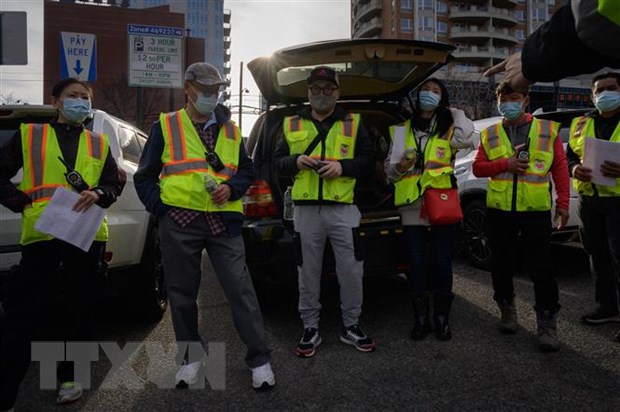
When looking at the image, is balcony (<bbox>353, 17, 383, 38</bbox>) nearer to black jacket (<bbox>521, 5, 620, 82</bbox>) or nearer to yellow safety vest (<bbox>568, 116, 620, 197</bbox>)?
yellow safety vest (<bbox>568, 116, 620, 197</bbox>)

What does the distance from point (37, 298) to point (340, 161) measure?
79.0 inches

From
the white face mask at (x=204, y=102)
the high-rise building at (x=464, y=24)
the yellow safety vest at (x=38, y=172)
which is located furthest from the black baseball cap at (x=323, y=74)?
the high-rise building at (x=464, y=24)

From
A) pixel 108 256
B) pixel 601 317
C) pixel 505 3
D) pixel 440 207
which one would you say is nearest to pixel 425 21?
pixel 505 3

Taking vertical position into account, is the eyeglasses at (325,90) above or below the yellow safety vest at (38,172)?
above

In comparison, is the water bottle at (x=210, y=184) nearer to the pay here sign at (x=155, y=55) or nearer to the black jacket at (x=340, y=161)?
the black jacket at (x=340, y=161)

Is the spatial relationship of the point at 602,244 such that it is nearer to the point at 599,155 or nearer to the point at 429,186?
the point at 599,155

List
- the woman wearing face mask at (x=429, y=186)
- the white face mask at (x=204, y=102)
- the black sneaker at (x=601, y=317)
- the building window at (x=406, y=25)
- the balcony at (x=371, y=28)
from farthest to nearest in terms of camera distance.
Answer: the balcony at (x=371, y=28), the building window at (x=406, y=25), the black sneaker at (x=601, y=317), the woman wearing face mask at (x=429, y=186), the white face mask at (x=204, y=102)

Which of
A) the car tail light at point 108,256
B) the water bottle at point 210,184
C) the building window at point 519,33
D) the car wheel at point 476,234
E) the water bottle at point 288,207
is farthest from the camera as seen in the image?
the building window at point 519,33

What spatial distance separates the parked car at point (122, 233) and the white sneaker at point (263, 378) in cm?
115

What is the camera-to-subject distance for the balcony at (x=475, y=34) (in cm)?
6525

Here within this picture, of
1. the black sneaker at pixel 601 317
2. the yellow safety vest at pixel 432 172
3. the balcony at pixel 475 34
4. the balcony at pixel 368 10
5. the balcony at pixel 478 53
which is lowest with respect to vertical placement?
the black sneaker at pixel 601 317

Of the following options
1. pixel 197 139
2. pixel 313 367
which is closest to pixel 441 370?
pixel 313 367

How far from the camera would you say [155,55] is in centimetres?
974

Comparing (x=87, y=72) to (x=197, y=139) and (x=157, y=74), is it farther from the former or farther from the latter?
(x=197, y=139)
